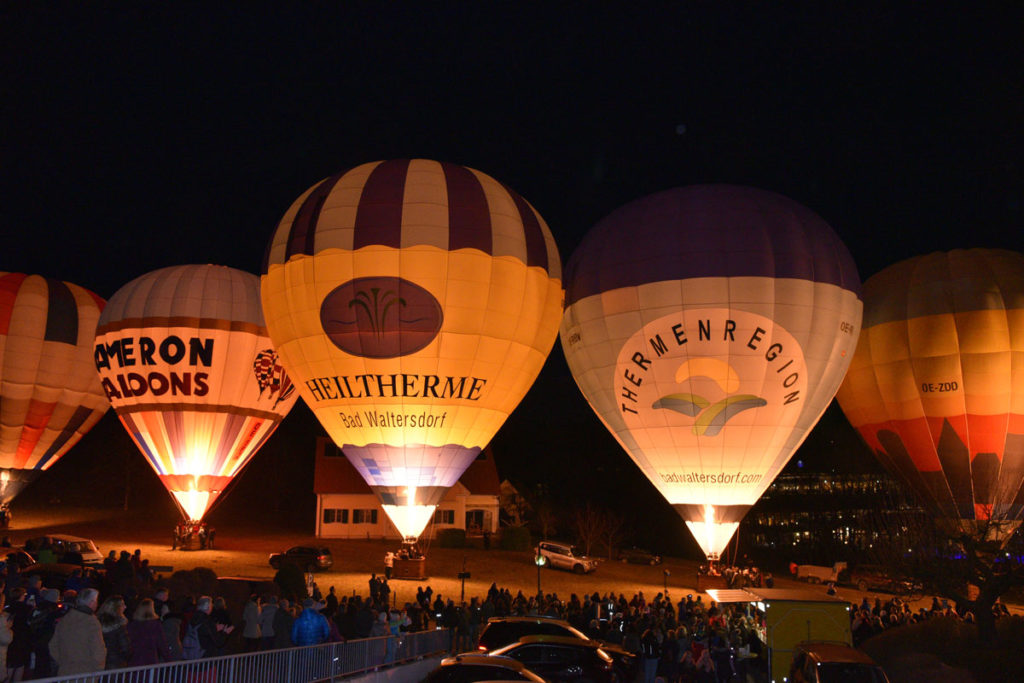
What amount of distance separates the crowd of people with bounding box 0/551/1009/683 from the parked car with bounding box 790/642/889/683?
4.84 feet

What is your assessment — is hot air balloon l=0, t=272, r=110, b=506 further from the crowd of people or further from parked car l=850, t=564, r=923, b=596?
parked car l=850, t=564, r=923, b=596

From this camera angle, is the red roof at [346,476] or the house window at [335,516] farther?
the red roof at [346,476]

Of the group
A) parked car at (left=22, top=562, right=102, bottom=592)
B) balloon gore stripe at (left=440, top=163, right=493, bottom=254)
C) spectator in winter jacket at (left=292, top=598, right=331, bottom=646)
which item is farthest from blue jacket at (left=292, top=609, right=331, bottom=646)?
balloon gore stripe at (left=440, top=163, right=493, bottom=254)

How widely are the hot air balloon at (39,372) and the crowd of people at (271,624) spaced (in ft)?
40.8

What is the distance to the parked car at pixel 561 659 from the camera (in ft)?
31.3

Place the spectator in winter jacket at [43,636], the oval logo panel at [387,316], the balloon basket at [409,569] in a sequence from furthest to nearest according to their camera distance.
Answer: the balloon basket at [409,569] < the oval logo panel at [387,316] < the spectator in winter jacket at [43,636]

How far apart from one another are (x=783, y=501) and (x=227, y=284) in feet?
126

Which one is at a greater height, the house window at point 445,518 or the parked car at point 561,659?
the house window at point 445,518

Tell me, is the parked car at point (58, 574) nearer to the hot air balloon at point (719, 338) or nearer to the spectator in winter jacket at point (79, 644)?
the spectator in winter jacket at point (79, 644)

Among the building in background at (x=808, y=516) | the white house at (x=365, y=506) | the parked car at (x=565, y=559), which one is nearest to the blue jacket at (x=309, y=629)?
the parked car at (x=565, y=559)

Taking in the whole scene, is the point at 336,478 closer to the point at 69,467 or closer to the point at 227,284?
the point at 227,284

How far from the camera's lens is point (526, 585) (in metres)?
21.8

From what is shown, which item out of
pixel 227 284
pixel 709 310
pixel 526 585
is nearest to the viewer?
pixel 709 310

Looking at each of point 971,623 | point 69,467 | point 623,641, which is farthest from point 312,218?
point 69,467
